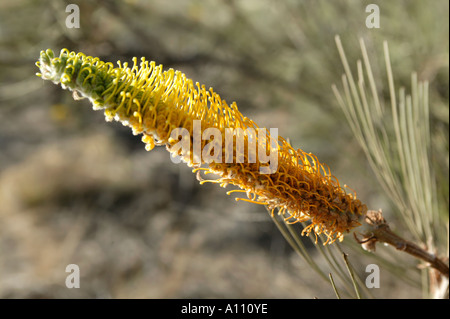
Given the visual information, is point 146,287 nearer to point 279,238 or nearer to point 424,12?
point 279,238

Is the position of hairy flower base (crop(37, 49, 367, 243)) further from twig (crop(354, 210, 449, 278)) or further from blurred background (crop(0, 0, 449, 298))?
blurred background (crop(0, 0, 449, 298))

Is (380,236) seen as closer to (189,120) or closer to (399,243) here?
(399,243)

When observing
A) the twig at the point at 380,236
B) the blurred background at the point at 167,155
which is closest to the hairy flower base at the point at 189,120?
the twig at the point at 380,236

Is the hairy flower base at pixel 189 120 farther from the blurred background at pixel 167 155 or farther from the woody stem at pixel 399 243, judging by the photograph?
the blurred background at pixel 167 155

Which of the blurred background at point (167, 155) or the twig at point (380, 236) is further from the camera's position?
the blurred background at point (167, 155)

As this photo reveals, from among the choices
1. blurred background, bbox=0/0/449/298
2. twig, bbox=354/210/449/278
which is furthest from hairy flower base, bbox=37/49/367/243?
blurred background, bbox=0/0/449/298

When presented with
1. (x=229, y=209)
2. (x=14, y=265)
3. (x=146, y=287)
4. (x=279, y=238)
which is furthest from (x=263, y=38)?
(x=14, y=265)
